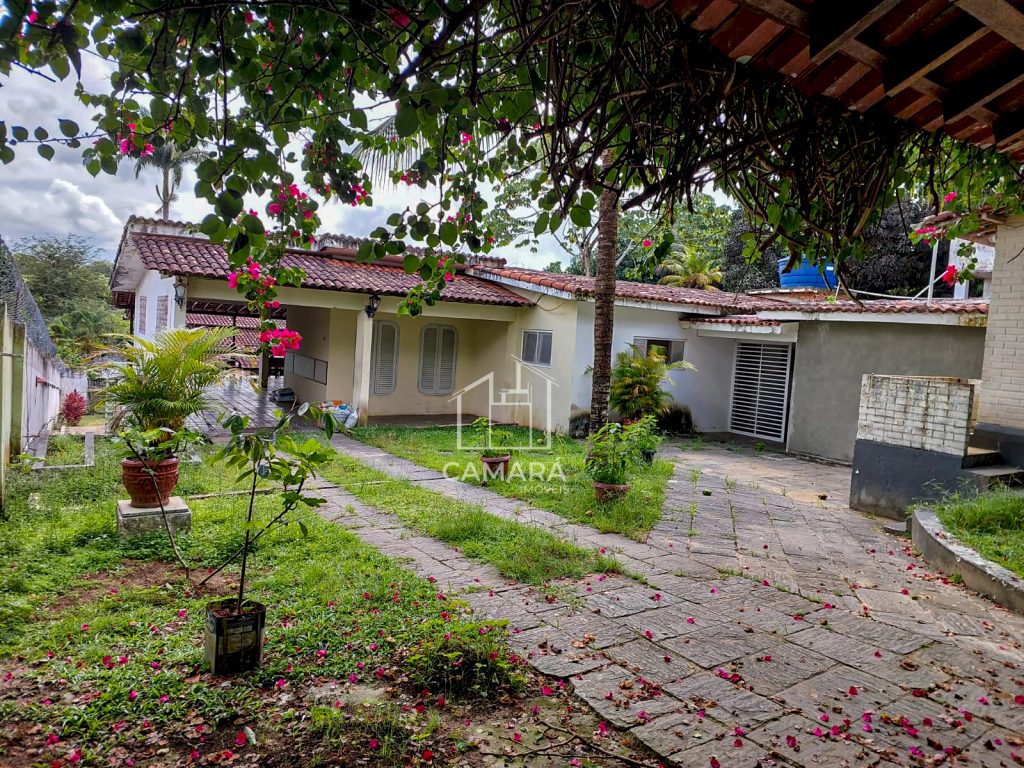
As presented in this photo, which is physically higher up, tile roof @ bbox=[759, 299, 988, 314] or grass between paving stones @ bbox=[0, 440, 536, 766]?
tile roof @ bbox=[759, 299, 988, 314]

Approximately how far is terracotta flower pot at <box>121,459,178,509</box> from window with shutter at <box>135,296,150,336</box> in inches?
418

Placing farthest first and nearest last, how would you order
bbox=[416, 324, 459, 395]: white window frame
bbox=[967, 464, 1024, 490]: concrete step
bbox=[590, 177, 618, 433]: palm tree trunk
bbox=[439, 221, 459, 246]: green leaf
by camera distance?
bbox=[416, 324, 459, 395]: white window frame, bbox=[590, 177, 618, 433]: palm tree trunk, bbox=[967, 464, 1024, 490]: concrete step, bbox=[439, 221, 459, 246]: green leaf

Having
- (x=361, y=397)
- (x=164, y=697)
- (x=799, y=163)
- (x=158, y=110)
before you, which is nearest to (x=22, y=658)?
(x=164, y=697)

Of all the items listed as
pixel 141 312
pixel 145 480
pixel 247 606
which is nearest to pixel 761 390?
pixel 145 480

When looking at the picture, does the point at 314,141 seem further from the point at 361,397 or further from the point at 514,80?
the point at 361,397

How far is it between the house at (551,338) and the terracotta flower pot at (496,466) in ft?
13.3

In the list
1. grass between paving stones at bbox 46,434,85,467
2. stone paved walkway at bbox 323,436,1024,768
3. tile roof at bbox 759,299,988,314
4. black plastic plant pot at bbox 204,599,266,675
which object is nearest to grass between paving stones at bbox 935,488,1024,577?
stone paved walkway at bbox 323,436,1024,768

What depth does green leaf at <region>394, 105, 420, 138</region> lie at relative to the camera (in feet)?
6.19

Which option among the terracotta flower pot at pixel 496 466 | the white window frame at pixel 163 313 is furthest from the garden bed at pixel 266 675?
the white window frame at pixel 163 313

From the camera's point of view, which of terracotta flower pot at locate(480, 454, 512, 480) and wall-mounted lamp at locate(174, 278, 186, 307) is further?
wall-mounted lamp at locate(174, 278, 186, 307)

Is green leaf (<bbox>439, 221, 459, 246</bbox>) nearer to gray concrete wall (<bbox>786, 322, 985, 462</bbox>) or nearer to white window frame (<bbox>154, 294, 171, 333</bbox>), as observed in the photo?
gray concrete wall (<bbox>786, 322, 985, 462</bbox>)

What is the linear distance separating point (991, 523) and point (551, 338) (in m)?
8.15

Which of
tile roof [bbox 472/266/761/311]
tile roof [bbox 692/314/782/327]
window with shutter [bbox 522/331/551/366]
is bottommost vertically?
window with shutter [bbox 522/331/551/366]

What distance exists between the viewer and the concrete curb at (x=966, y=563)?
14.3 feet
